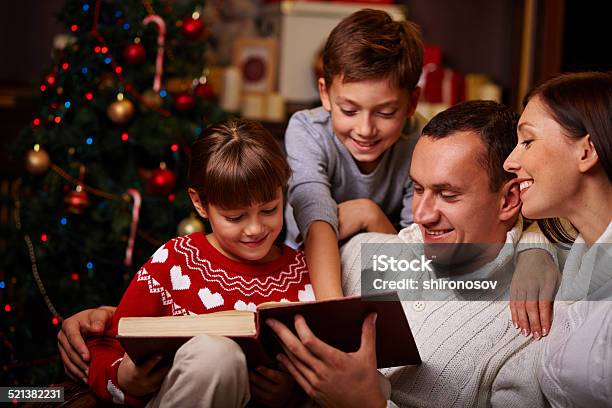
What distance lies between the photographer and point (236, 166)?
1789 millimetres

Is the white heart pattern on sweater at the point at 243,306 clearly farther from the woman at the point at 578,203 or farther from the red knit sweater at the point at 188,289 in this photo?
the woman at the point at 578,203

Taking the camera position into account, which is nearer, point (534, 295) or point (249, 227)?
A: point (534, 295)

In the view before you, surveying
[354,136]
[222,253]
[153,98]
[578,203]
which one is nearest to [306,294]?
[222,253]

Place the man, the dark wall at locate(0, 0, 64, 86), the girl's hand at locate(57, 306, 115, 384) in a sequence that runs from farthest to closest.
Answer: the dark wall at locate(0, 0, 64, 86), the girl's hand at locate(57, 306, 115, 384), the man

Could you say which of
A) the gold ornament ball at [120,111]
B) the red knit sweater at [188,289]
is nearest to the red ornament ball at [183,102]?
the gold ornament ball at [120,111]

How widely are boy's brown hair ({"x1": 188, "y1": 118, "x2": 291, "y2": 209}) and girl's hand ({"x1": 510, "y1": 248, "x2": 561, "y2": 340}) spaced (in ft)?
1.90

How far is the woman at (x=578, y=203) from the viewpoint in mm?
1430

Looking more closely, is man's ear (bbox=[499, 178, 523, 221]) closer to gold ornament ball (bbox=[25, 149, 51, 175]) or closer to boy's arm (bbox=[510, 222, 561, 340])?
boy's arm (bbox=[510, 222, 561, 340])

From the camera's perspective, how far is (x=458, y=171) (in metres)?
1.75

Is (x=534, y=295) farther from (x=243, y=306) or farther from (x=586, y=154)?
(x=243, y=306)

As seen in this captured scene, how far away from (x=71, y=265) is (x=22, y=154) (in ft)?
1.56

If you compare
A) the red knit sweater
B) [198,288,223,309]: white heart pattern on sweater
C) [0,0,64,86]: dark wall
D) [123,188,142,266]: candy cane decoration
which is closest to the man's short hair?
the red knit sweater

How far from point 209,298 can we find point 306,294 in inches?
9.4

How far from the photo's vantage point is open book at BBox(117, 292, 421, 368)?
4.78 ft
